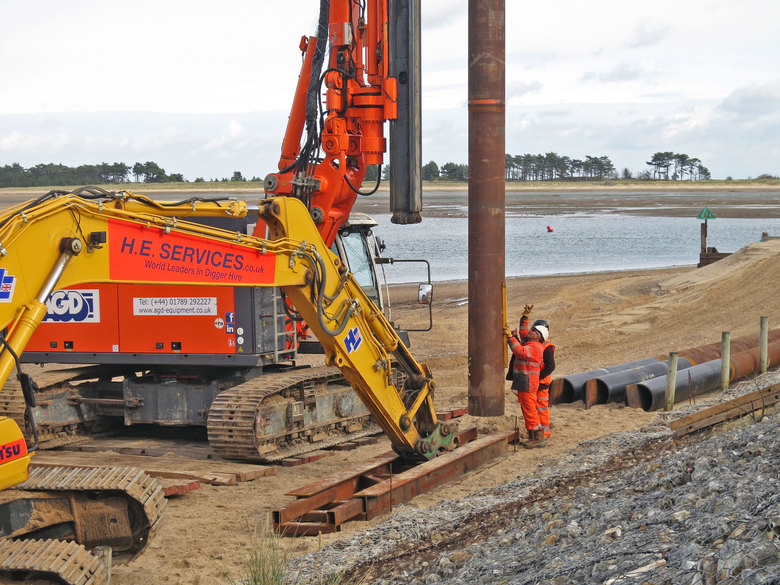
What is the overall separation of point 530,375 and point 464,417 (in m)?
2.06

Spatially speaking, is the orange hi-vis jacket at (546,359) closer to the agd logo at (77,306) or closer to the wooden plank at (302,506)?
the wooden plank at (302,506)

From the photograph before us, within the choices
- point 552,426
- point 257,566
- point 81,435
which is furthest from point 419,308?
point 257,566

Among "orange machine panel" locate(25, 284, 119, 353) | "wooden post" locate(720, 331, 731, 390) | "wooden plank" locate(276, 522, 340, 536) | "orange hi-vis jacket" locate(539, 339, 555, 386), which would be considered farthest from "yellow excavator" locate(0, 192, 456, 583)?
"wooden post" locate(720, 331, 731, 390)

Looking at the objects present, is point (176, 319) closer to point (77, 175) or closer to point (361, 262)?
point (361, 262)

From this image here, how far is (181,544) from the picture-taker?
857cm

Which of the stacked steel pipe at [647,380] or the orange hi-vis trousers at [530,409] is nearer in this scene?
the orange hi-vis trousers at [530,409]

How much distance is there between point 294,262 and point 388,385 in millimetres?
1867

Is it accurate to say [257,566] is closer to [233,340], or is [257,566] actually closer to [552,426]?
[233,340]

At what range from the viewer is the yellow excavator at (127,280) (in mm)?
5805

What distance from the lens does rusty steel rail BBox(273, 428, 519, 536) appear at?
8.66 metres

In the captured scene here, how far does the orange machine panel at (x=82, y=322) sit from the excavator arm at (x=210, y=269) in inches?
139

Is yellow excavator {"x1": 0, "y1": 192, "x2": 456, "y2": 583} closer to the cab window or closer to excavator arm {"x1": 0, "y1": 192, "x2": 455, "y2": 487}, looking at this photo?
excavator arm {"x1": 0, "y1": 192, "x2": 455, "y2": 487}

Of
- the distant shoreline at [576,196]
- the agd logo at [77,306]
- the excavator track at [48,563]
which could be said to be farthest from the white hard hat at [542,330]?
the distant shoreline at [576,196]

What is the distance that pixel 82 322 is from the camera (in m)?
11.5
